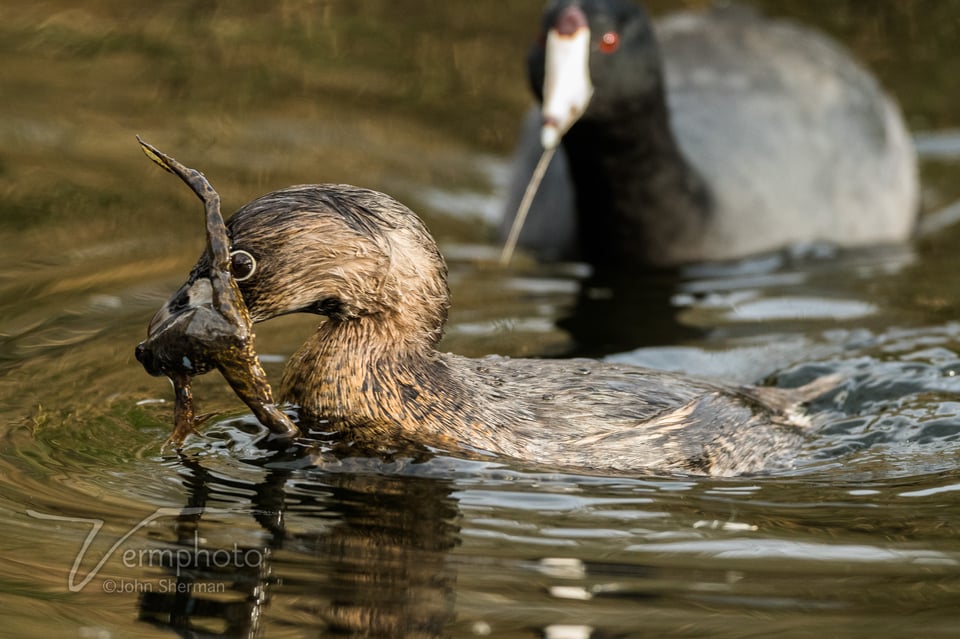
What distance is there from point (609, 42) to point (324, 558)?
166 inches

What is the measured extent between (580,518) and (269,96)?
6648mm

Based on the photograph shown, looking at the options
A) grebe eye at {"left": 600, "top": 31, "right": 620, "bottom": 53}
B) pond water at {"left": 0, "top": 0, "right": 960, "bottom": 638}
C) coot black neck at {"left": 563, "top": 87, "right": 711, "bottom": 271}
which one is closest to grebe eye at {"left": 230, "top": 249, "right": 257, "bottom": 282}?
pond water at {"left": 0, "top": 0, "right": 960, "bottom": 638}

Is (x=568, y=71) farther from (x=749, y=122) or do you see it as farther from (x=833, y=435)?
(x=833, y=435)

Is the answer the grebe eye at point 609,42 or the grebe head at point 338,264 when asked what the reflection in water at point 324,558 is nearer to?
the grebe head at point 338,264

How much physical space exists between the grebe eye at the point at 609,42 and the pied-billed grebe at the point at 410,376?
2975 mm

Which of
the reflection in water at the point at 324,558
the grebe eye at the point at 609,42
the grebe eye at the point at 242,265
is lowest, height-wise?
the reflection in water at the point at 324,558

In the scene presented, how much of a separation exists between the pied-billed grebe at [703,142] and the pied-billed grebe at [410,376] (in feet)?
8.63

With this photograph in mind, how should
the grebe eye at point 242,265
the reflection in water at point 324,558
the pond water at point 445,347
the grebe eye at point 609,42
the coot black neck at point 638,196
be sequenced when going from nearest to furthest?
the reflection in water at point 324,558
the pond water at point 445,347
the grebe eye at point 242,265
the grebe eye at point 609,42
the coot black neck at point 638,196

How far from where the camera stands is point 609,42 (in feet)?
26.1

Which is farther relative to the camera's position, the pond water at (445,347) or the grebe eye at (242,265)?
the grebe eye at (242,265)

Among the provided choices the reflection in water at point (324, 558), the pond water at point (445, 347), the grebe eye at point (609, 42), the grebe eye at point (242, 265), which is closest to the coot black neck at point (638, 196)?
the pond water at point (445, 347)

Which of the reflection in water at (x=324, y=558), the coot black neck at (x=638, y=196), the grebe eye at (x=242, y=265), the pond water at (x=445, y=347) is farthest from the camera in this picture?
the coot black neck at (x=638, y=196)

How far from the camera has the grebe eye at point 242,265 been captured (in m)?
4.59

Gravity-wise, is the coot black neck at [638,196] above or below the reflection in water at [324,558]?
above
